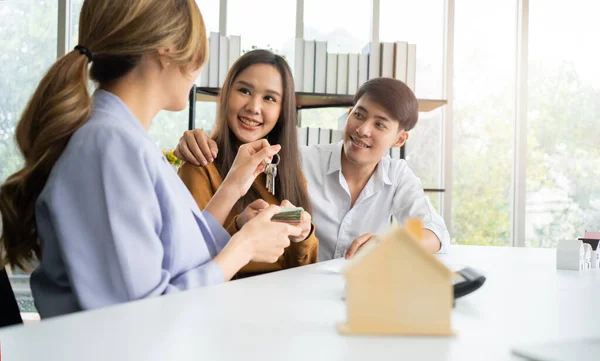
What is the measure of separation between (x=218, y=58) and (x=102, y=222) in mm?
2784

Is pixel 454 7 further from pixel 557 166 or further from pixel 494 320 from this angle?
pixel 494 320

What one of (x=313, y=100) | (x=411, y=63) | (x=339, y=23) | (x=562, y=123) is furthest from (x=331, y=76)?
(x=562, y=123)

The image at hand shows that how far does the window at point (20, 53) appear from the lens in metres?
4.23

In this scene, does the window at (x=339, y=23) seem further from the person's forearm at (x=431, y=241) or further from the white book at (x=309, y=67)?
the person's forearm at (x=431, y=241)

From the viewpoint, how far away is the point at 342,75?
3.69m

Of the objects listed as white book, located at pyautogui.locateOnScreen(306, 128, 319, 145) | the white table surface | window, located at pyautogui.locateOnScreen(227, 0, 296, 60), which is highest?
window, located at pyautogui.locateOnScreen(227, 0, 296, 60)

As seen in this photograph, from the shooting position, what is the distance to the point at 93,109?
1.14 m

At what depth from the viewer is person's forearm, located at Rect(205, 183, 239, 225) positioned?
175cm

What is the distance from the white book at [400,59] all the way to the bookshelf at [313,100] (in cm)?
21

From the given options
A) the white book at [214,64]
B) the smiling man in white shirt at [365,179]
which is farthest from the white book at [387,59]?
the smiling man in white shirt at [365,179]

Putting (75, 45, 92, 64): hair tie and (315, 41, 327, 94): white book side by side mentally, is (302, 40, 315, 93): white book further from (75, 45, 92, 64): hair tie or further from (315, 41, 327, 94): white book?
(75, 45, 92, 64): hair tie

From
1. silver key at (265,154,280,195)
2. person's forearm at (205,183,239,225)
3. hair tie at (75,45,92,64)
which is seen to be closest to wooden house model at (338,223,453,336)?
hair tie at (75,45,92,64)

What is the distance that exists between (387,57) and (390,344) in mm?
3214

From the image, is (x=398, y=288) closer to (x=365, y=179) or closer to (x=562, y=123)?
(x=365, y=179)
